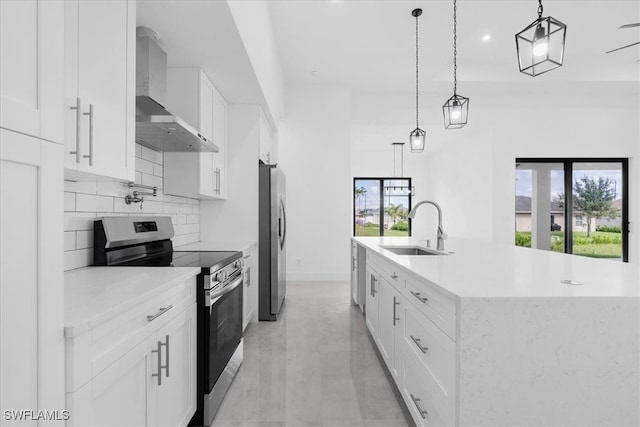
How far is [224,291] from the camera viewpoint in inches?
76.8

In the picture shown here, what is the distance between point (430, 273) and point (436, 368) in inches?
15.7

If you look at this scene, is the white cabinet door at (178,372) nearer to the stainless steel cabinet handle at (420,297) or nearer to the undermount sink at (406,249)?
the stainless steel cabinet handle at (420,297)

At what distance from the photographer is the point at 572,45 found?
14.5 ft

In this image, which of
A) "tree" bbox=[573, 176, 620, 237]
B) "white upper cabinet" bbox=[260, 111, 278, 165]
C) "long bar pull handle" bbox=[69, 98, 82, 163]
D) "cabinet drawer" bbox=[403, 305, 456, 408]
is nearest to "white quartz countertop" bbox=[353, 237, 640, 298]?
"cabinet drawer" bbox=[403, 305, 456, 408]

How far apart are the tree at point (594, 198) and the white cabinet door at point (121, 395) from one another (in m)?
7.48

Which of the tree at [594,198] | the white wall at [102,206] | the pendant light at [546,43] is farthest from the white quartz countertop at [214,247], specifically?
the tree at [594,198]

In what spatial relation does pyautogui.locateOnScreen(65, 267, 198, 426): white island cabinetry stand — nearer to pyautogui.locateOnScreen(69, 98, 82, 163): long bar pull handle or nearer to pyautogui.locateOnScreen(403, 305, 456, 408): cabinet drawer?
pyautogui.locateOnScreen(69, 98, 82, 163): long bar pull handle

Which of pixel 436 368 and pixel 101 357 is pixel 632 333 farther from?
pixel 101 357

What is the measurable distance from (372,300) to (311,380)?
847mm

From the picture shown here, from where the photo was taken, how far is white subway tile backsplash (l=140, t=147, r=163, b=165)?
2.47 meters

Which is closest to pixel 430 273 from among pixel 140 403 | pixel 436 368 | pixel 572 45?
pixel 436 368

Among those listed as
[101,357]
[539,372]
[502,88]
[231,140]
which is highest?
[502,88]

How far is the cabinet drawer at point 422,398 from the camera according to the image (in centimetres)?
125

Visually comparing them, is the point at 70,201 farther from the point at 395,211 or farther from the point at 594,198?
the point at 395,211
